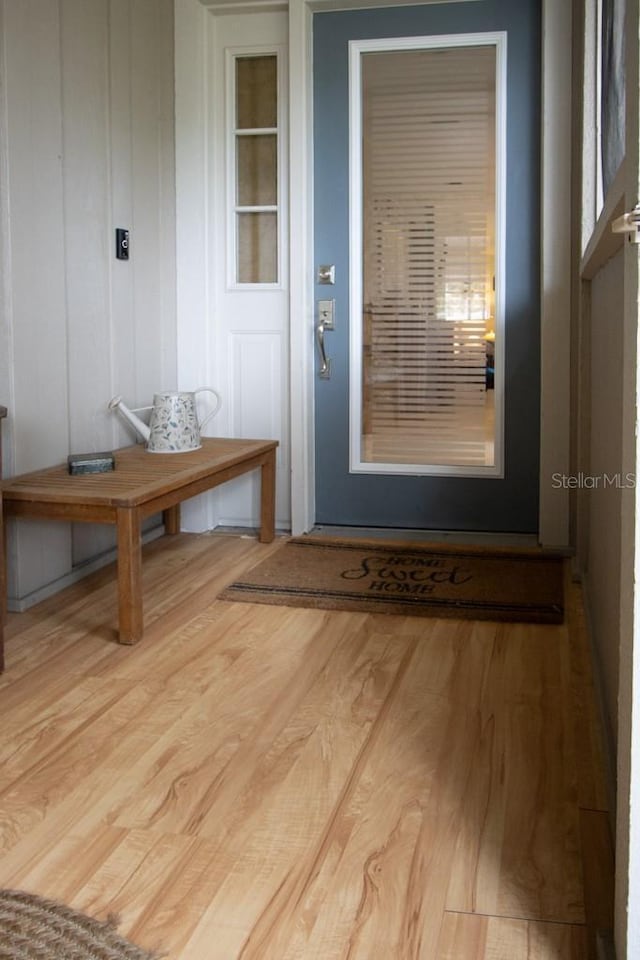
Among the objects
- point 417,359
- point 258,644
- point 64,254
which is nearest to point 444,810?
point 258,644

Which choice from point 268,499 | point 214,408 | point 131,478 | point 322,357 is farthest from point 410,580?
point 214,408

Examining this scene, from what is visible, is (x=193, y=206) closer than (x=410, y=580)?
No

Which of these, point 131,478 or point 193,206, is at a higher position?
point 193,206

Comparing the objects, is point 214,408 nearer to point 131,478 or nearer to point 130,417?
point 130,417

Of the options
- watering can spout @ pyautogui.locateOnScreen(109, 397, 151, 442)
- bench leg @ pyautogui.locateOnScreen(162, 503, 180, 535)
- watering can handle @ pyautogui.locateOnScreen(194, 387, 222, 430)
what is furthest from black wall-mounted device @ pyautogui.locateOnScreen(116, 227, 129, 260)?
bench leg @ pyautogui.locateOnScreen(162, 503, 180, 535)

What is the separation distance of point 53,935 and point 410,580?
1.96 metres

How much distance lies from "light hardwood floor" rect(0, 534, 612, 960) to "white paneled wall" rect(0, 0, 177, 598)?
24.9 inches

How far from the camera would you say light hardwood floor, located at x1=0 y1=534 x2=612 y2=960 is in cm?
130

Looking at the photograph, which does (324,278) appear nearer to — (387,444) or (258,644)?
(387,444)

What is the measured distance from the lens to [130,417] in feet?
10.6

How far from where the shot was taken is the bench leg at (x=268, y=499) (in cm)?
361

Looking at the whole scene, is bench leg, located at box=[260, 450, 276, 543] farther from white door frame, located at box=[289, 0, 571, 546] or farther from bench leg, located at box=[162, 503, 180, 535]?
bench leg, located at box=[162, 503, 180, 535]

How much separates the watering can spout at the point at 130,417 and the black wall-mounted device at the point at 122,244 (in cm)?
50

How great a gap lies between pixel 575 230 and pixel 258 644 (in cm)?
189
